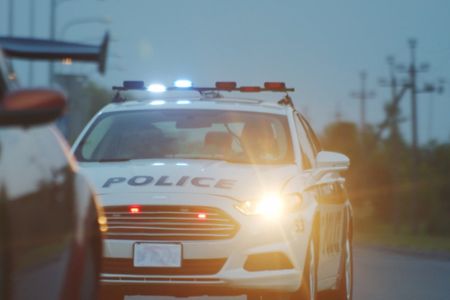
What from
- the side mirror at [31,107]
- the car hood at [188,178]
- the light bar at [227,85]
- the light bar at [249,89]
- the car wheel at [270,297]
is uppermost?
the side mirror at [31,107]

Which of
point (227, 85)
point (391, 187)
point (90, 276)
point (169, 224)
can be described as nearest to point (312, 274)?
point (169, 224)

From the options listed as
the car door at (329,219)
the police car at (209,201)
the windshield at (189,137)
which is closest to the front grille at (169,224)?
the police car at (209,201)

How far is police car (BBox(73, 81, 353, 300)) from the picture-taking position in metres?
10.3

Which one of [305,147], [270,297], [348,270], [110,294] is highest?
[305,147]

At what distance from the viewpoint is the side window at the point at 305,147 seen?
474 inches

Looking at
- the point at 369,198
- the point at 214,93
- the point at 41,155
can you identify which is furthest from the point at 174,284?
the point at 369,198

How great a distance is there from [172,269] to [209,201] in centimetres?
57

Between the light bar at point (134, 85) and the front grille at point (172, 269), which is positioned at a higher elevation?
the light bar at point (134, 85)

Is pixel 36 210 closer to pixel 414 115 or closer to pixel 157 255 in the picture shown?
pixel 157 255

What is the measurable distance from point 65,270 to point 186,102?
6101mm

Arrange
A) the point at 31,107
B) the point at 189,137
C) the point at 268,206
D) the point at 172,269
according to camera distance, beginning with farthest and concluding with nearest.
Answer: the point at 189,137 → the point at 268,206 → the point at 172,269 → the point at 31,107

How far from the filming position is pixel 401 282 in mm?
18375

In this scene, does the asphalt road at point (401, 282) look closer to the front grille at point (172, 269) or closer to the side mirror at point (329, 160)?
the side mirror at point (329, 160)

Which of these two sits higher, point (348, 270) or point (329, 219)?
point (329, 219)
